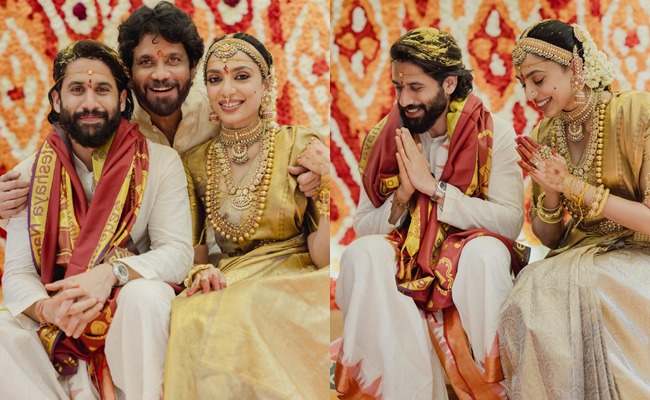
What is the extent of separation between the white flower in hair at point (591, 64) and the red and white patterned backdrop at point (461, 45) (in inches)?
20.1

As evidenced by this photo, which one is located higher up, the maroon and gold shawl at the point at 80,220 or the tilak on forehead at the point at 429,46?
the tilak on forehead at the point at 429,46

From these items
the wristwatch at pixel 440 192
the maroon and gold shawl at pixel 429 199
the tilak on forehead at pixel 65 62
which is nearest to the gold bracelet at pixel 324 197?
the maroon and gold shawl at pixel 429 199

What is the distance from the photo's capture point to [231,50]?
2834 millimetres

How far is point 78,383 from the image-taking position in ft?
8.21

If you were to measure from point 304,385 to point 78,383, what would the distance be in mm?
698

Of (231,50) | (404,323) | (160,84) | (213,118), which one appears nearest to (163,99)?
(160,84)

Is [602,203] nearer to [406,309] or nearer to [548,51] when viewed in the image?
[548,51]

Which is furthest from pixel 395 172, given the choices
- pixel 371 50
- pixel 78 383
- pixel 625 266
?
pixel 78 383

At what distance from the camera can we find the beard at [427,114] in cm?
301

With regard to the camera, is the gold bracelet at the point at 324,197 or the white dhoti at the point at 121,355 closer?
the white dhoti at the point at 121,355

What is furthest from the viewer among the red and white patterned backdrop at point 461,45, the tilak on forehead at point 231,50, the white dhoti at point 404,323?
the red and white patterned backdrop at point 461,45

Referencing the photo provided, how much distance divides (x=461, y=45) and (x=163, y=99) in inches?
52.0

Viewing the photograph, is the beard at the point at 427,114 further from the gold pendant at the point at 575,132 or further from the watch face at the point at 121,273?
the watch face at the point at 121,273

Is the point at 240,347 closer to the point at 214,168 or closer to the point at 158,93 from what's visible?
the point at 214,168
